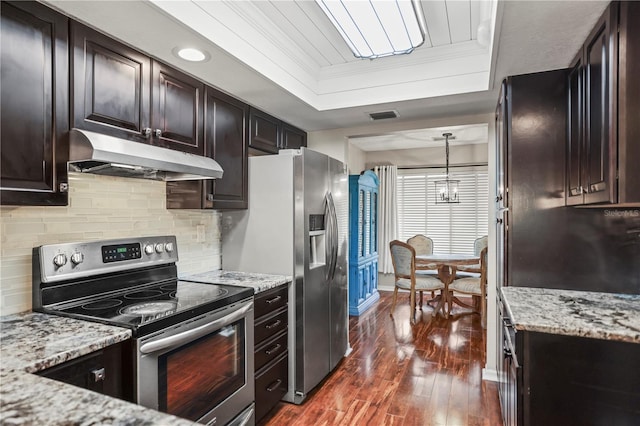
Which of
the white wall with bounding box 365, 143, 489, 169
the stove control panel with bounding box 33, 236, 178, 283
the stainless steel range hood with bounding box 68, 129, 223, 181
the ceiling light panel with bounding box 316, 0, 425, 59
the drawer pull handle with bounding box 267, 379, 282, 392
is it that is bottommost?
the drawer pull handle with bounding box 267, 379, 282, 392

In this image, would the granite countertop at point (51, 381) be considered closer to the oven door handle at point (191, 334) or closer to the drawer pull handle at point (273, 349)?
the oven door handle at point (191, 334)

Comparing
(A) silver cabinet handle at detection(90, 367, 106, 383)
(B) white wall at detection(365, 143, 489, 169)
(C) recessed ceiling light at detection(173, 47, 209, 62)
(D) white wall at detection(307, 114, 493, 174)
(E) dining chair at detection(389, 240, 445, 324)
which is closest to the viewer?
(A) silver cabinet handle at detection(90, 367, 106, 383)

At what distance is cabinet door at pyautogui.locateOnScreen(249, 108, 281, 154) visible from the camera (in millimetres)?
2896

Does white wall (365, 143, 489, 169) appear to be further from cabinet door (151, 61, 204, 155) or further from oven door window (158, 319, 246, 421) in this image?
oven door window (158, 319, 246, 421)

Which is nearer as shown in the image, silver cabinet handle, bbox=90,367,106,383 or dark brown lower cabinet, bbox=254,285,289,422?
silver cabinet handle, bbox=90,367,106,383

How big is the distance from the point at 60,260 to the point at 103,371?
68 centimetres

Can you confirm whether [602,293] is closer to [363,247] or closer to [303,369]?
[303,369]

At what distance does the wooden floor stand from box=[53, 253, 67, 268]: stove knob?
156cm

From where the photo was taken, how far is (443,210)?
20.4 ft

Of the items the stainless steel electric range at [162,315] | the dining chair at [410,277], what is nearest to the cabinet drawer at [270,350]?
the stainless steel electric range at [162,315]

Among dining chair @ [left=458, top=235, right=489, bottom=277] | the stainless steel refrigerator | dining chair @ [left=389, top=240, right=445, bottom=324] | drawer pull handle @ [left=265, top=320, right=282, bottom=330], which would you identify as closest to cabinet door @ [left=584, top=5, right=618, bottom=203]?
the stainless steel refrigerator

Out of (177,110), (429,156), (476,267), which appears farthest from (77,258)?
(429,156)

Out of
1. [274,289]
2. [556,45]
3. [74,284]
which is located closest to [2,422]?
[74,284]

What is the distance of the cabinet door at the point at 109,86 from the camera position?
1.64 metres
